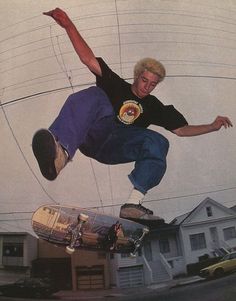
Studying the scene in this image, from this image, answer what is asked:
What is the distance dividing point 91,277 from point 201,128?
31.2 inches

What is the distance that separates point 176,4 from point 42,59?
24.8 inches

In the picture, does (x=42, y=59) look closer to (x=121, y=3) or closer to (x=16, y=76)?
(x=16, y=76)

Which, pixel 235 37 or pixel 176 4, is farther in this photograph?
pixel 235 37

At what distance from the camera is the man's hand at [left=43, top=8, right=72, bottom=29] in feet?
5.88

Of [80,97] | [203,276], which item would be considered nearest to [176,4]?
[80,97]

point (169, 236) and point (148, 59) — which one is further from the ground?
point (148, 59)

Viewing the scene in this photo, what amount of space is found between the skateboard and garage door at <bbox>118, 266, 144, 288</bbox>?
0.23 feet

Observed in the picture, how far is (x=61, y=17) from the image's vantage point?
179 cm

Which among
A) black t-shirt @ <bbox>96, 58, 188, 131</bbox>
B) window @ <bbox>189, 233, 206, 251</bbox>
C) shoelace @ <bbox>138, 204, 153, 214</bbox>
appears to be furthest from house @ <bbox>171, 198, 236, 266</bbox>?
black t-shirt @ <bbox>96, 58, 188, 131</bbox>

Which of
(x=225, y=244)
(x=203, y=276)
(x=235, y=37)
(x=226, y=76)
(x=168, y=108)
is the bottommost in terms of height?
(x=203, y=276)

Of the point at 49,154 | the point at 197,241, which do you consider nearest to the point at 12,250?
the point at 49,154

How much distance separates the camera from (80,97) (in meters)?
1.81

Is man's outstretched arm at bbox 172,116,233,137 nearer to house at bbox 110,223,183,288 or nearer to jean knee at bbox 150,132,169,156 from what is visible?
jean knee at bbox 150,132,169,156

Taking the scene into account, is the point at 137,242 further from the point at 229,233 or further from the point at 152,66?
the point at 152,66
